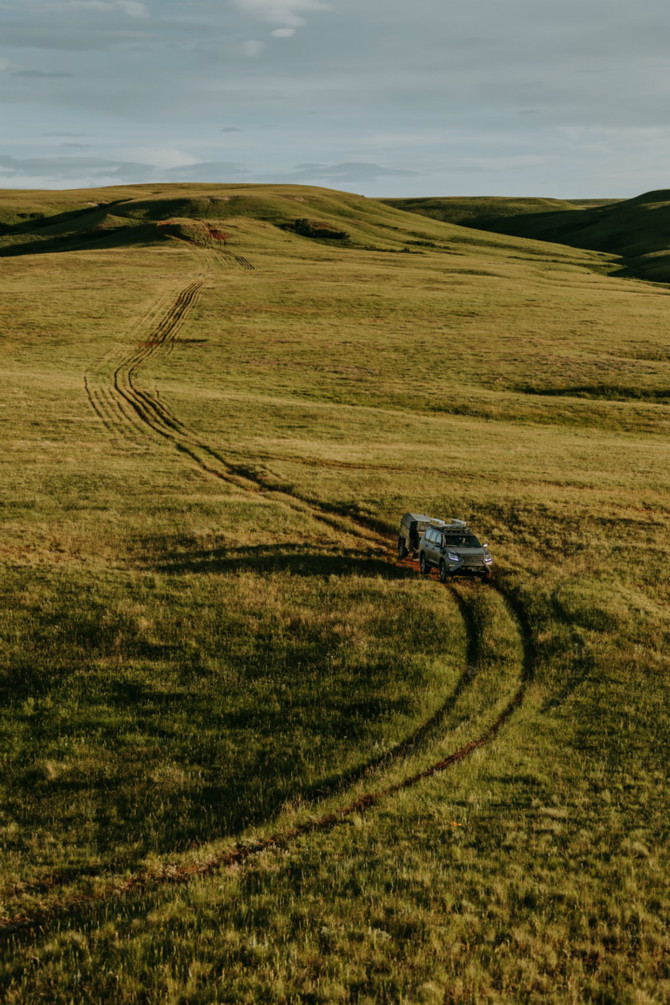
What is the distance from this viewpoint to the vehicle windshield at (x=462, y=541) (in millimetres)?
25875

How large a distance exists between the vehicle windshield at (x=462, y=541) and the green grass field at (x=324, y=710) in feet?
4.45

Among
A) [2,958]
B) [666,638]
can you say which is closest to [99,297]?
[666,638]

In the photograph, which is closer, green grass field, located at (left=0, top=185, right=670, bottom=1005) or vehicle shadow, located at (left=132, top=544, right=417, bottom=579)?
green grass field, located at (left=0, top=185, right=670, bottom=1005)

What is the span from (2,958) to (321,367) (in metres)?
60.5

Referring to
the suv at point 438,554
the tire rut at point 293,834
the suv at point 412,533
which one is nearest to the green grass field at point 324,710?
the tire rut at point 293,834

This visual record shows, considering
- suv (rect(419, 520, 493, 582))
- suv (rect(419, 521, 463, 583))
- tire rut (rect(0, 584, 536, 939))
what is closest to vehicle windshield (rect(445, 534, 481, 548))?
suv (rect(419, 520, 493, 582))

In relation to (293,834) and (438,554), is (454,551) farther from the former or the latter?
(293,834)

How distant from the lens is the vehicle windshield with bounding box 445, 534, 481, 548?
2588 cm

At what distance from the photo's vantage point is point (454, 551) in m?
25.4

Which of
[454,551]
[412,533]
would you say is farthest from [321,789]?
[412,533]

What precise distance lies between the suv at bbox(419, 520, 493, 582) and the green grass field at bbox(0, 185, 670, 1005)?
0.72 metres

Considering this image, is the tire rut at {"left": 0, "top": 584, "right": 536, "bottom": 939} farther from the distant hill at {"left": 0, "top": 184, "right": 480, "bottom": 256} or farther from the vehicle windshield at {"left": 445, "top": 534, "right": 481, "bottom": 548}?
the distant hill at {"left": 0, "top": 184, "right": 480, "bottom": 256}

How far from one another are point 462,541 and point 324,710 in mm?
10748

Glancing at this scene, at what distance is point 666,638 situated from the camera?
70.6 ft
